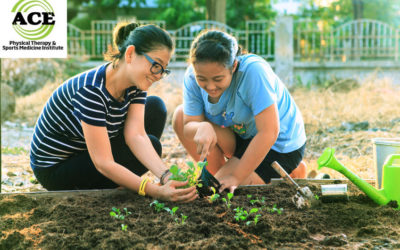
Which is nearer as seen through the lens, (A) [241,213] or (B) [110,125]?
(A) [241,213]

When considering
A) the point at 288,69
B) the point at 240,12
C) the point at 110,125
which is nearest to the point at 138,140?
the point at 110,125

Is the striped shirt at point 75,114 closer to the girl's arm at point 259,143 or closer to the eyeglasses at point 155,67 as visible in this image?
the eyeglasses at point 155,67

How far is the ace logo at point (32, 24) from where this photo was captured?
153 inches

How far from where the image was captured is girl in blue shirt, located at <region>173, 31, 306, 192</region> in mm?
2369

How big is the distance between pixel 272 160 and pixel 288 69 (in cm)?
903

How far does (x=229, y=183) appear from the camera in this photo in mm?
2545

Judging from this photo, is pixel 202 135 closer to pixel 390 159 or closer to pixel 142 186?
pixel 142 186

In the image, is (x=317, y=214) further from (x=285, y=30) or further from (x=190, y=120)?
(x=285, y=30)

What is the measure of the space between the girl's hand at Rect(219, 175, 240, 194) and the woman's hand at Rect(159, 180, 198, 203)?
25 centimetres

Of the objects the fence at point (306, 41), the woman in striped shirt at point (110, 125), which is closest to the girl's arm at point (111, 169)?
the woman in striped shirt at point (110, 125)

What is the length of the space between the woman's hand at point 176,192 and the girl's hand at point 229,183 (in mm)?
254

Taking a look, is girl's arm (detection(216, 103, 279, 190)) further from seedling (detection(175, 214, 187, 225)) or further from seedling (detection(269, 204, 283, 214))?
seedling (detection(175, 214, 187, 225))

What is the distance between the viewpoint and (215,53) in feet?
7.57


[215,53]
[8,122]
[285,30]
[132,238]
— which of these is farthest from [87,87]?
[285,30]
